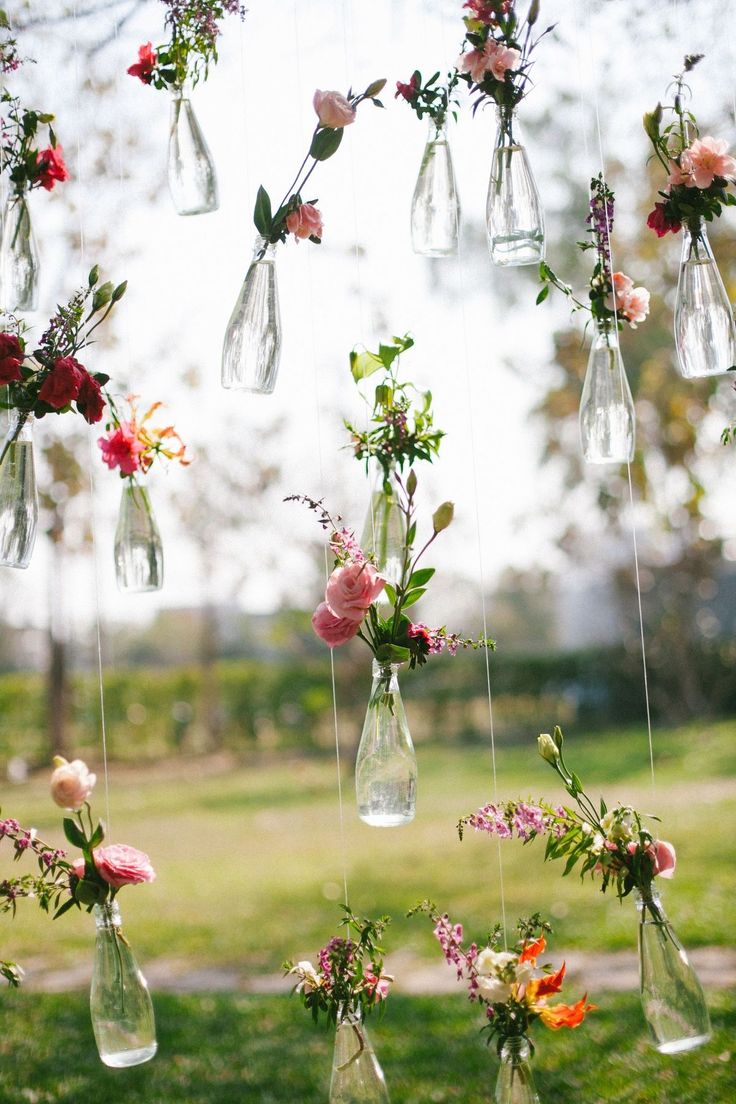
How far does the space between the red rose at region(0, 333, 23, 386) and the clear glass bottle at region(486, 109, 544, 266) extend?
0.83 m

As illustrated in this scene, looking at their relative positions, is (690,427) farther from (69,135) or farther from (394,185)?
(69,135)

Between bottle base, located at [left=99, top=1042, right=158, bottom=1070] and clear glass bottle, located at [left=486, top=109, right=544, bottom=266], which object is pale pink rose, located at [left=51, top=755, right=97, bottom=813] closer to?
bottle base, located at [left=99, top=1042, right=158, bottom=1070]

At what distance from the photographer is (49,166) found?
6.96ft

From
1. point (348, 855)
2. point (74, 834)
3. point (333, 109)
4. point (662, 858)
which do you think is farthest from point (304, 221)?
point (348, 855)

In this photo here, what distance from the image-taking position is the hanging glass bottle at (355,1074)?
1.69 metres

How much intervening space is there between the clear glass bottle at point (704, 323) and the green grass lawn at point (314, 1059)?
1.72 meters

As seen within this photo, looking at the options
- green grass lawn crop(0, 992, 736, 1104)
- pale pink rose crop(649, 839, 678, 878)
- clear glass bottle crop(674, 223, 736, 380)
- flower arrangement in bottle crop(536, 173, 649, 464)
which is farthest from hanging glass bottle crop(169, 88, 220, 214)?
green grass lawn crop(0, 992, 736, 1104)

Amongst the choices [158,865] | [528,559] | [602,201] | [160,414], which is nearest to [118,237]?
[160,414]

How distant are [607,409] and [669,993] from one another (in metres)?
0.93

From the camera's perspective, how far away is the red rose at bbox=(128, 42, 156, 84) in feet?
6.82

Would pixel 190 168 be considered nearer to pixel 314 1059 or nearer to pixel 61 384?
pixel 61 384

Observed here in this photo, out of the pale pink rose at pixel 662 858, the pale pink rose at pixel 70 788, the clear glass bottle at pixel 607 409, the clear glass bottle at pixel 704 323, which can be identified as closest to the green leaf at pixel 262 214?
the clear glass bottle at pixel 607 409

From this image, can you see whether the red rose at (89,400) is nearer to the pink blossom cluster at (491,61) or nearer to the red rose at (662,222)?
the pink blossom cluster at (491,61)

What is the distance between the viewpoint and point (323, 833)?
7504 mm
